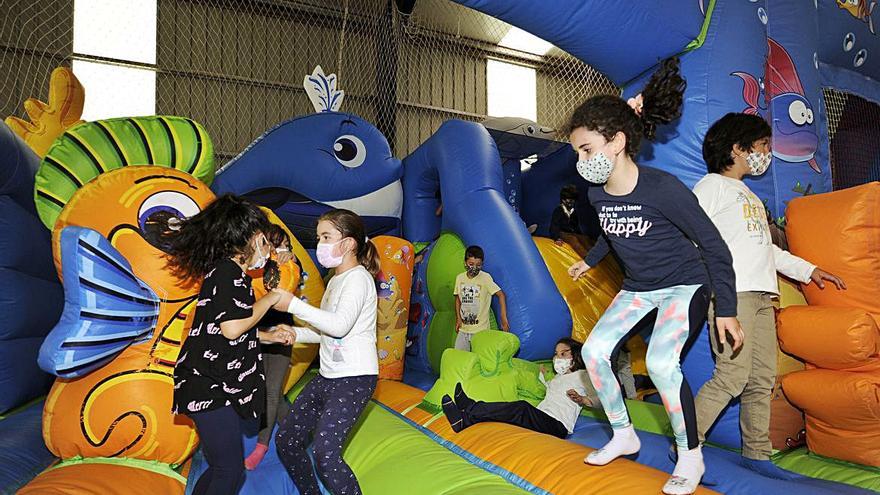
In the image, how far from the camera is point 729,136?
210 centimetres

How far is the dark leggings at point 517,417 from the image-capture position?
2367mm

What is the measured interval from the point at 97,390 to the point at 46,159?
0.99 m

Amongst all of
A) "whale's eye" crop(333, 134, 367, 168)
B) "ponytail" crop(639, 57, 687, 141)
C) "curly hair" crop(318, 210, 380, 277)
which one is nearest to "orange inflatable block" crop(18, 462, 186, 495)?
"curly hair" crop(318, 210, 380, 277)

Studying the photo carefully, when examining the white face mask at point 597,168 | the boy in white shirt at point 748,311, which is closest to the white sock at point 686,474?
the boy in white shirt at point 748,311

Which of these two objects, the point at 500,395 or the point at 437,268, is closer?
the point at 500,395

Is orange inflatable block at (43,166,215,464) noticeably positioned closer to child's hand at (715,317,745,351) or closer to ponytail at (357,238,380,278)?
ponytail at (357,238,380,278)

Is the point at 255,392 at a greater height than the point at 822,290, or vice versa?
the point at 822,290

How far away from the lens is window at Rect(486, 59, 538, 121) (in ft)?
31.4

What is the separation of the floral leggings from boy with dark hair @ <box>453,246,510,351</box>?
143 centimetres

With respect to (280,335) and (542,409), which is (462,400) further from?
(280,335)

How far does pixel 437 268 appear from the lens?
12.4ft

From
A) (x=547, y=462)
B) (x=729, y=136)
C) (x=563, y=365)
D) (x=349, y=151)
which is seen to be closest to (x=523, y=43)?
(x=349, y=151)

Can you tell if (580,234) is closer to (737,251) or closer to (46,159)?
(737,251)

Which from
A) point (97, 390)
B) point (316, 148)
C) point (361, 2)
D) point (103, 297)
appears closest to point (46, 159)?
point (103, 297)
